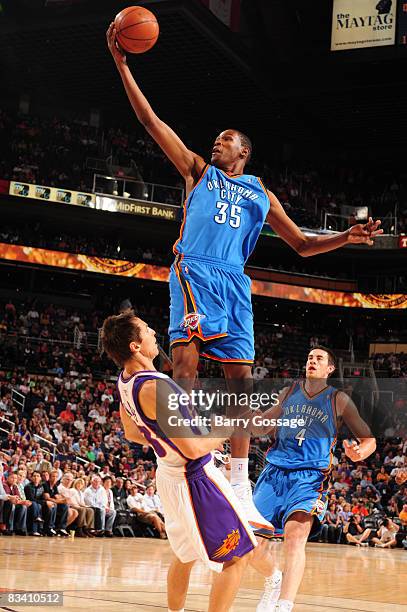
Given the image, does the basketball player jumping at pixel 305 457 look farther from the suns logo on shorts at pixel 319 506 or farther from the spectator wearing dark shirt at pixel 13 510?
the spectator wearing dark shirt at pixel 13 510

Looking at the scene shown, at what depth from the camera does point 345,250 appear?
1156 inches

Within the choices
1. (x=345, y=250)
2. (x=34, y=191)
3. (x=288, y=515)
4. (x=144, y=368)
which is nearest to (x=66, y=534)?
(x=288, y=515)

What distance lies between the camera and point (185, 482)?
420cm

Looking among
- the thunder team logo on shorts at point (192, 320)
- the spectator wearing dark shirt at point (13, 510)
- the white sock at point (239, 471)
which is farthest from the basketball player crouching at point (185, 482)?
the spectator wearing dark shirt at point (13, 510)

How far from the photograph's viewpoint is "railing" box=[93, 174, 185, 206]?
85.6ft

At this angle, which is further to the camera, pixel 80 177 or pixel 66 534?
pixel 80 177

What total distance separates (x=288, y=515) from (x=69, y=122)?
25.6 m

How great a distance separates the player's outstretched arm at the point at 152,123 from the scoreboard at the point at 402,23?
21.4 metres

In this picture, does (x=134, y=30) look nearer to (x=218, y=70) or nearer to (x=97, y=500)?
(x=97, y=500)

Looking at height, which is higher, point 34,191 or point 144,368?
point 34,191

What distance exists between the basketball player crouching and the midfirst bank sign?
2248 cm

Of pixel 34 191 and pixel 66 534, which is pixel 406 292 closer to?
pixel 34 191

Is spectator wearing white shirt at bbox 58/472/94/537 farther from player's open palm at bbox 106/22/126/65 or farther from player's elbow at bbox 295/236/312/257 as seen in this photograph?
player's open palm at bbox 106/22/126/65

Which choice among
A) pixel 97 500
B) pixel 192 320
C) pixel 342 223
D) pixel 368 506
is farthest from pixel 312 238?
pixel 342 223
